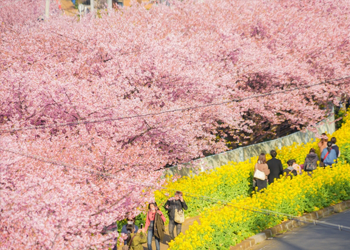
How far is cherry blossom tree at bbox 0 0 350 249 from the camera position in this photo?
30.3 ft

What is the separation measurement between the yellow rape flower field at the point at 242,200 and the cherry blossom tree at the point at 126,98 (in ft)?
4.09

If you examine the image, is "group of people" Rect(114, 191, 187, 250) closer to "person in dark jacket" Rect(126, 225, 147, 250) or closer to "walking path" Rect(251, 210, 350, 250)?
"person in dark jacket" Rect(126, 225, 147, 250)

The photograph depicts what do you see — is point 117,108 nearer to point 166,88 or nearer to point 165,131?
point 165,131

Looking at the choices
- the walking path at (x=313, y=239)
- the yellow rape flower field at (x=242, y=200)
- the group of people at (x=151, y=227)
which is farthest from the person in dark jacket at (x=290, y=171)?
the group of people at (x=151, y=227)

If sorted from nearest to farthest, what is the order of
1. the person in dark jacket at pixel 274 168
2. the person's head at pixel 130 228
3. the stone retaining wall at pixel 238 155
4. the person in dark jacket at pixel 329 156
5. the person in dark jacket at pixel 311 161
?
the person's head at pixel 130 228 → the person in dark jacket at pixel 274 168 → the person in dark jacket at pixel 311 161 → the person in dark jacket at pixel 329 156 → the stone retaining wall at pixel 238 155

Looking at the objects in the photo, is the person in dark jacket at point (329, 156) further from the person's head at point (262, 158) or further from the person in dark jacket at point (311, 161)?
the person's head at point (262, 158)

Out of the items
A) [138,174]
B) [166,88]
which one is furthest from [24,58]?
[138,174]

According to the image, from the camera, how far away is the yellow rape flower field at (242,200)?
1045cm

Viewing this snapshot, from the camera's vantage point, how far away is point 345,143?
16.9 meters

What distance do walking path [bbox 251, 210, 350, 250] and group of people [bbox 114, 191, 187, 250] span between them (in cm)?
225

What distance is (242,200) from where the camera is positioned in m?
12.5

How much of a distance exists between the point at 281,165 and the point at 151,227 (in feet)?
16.3

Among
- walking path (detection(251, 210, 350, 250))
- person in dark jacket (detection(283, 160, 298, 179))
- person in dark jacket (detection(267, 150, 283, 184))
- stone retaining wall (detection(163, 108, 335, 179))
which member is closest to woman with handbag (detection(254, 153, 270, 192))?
person in dark jacket (detection(267, 150, 283, 184))

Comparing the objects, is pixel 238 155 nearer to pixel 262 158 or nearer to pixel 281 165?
pixel 281 165
